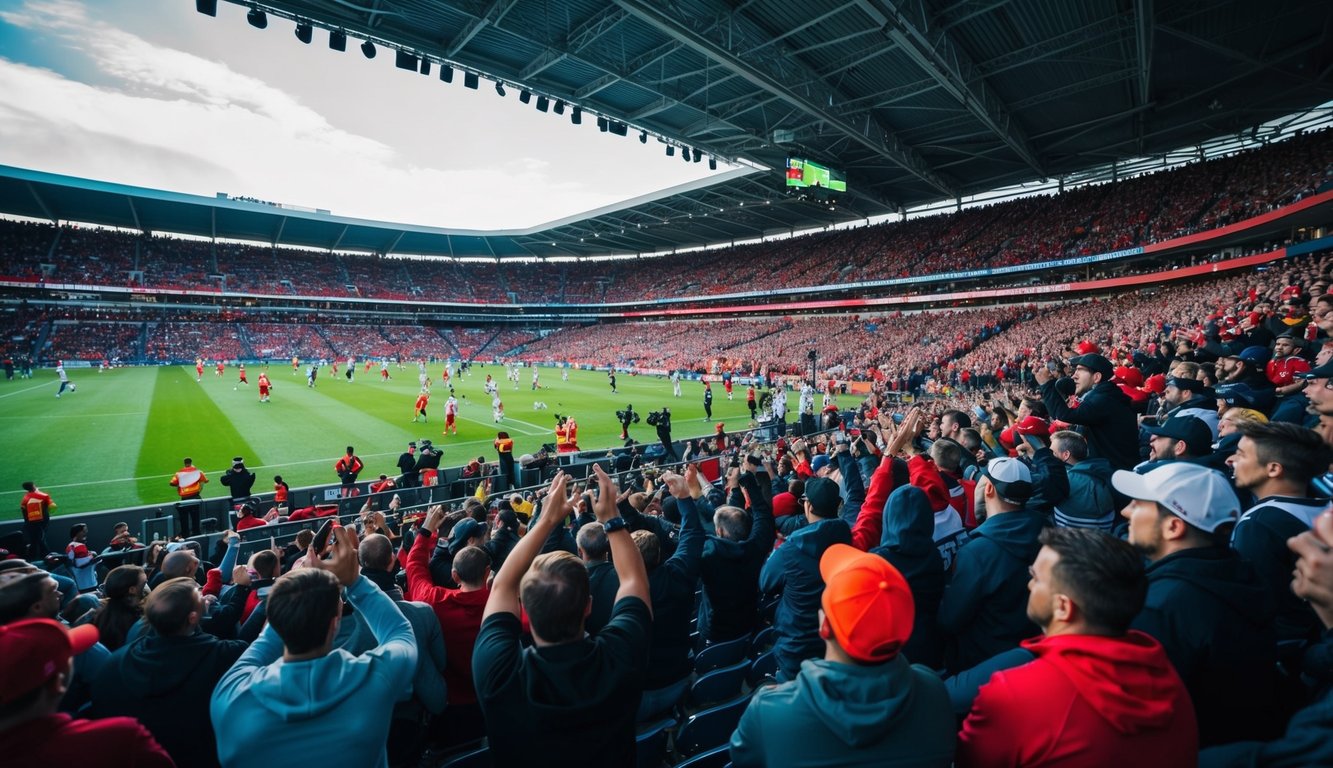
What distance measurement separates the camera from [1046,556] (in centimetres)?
196

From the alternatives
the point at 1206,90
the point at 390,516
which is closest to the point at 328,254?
the point at 390,516

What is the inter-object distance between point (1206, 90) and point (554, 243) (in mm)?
62898

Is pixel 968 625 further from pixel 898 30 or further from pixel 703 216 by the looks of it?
pixel 703 216

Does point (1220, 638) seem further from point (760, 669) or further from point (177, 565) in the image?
point (177, 565)

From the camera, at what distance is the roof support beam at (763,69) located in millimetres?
16875

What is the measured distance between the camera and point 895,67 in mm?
22484

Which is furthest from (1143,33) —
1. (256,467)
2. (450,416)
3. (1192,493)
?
(256,467)

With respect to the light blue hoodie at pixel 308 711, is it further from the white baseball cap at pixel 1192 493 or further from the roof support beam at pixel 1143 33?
the roof support beam at pixel 1143 33

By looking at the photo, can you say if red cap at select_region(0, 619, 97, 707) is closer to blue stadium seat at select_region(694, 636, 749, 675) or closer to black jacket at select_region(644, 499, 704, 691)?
black jacket at select_region(644, 499, 704, 691)

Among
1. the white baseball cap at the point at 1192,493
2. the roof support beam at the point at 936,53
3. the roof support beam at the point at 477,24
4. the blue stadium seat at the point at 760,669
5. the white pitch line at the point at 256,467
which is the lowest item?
the blue stadium seat at the point at 760,669

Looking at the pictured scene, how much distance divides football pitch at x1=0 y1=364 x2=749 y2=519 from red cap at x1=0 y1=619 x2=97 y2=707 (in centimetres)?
1578

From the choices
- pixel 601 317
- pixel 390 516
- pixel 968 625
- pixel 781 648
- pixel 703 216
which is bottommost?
pixel 390 516

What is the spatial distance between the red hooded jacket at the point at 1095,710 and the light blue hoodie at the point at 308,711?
84.7 inches

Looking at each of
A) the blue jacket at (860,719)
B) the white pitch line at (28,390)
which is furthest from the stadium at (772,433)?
the white pitch line at (28,390)
